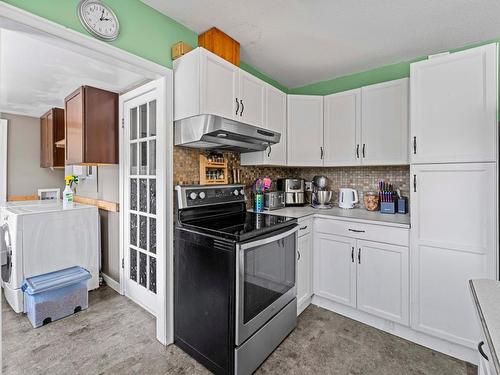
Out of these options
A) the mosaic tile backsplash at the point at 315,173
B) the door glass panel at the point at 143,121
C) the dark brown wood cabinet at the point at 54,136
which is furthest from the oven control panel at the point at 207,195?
the dark brown wood cabinet at the point at 54,136

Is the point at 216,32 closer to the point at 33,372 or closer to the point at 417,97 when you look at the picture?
the point at 417,97

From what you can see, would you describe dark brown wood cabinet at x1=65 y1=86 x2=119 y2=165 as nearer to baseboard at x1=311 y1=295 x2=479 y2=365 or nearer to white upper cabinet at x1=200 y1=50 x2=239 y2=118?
white upper cabinet at x1=200 y1=50 x2=239 y2=118

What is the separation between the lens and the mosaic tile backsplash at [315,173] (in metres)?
2.03

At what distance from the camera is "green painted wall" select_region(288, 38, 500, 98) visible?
2.56 meters

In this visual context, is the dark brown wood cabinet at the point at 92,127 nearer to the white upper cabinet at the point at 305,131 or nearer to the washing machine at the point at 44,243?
the washing machine at the point at 44,243

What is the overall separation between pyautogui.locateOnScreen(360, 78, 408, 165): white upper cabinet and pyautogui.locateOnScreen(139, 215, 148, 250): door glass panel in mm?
2291

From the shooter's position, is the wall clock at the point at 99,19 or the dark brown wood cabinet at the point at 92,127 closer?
the wall clock at the point at 99,19

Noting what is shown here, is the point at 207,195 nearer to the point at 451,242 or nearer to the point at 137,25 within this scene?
the point at 137,25

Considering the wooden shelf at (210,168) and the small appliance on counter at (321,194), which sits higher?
the wooden shelf at (210,168)

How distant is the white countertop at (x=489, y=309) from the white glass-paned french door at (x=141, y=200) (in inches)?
80.5

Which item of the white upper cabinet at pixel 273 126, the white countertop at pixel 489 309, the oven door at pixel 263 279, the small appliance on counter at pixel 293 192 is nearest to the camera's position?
the white countertop at pixel 489 309

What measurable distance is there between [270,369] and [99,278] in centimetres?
232

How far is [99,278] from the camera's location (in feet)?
9.57

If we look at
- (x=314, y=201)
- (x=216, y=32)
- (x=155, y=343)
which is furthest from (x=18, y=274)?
(x=314, y=201)
